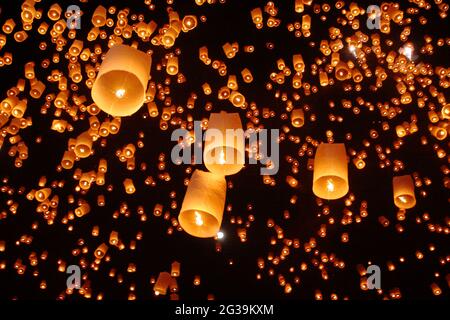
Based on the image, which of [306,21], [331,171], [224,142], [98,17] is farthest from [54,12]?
[331,171]

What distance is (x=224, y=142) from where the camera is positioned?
7.79 feet

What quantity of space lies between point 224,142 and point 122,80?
0.56m

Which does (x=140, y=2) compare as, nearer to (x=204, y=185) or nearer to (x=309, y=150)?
(x=309, y=150)

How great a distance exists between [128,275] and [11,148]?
1.73m

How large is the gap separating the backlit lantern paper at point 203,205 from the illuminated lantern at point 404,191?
159cm

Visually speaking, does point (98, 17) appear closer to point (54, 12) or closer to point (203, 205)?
point (54, 12)

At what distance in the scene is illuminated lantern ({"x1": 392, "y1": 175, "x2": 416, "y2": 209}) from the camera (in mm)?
3627

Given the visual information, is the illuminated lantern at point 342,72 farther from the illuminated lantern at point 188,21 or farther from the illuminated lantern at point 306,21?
the illuminated lantern at point 188,21

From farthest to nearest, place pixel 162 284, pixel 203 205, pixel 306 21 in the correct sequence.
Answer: pixel 306 21, pixel 162 284, pixel 203 205

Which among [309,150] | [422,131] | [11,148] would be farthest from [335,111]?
[11,148]

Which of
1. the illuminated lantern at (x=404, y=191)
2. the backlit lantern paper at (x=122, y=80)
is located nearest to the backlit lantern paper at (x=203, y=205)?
the backlit lantern paper at (x=122, y=80)

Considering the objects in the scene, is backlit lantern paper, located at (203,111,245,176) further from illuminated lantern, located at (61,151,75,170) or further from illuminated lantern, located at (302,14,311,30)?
illuminated lantern, located at (302,14,311,30)

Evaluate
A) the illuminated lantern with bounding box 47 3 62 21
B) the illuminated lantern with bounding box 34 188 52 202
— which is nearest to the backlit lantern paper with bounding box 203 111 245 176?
the illuminated lantern with bounding box 47 3 62 21

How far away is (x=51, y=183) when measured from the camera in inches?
211
